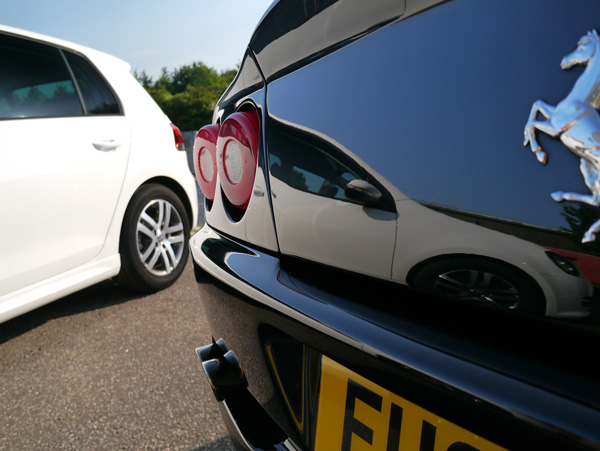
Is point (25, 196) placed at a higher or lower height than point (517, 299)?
lower

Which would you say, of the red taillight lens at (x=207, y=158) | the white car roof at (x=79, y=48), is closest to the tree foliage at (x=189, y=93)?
the white car roof at (x=79, y=48)

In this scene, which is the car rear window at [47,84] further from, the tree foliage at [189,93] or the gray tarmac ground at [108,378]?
the tree foliage at [189,93]

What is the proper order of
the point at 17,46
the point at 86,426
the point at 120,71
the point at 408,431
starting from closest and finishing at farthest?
the point at 408,431 → the point at 86,426 → the point at 17,46 → the point at 120,71

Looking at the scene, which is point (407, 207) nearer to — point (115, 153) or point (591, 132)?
point (591, 132)

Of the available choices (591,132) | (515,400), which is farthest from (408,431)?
(591,132)

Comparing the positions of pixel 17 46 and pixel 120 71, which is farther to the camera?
pixel 120 71

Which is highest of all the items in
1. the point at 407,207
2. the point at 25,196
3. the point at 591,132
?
the point at 591,132

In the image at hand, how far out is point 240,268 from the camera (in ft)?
3.18

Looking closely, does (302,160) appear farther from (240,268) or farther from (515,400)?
(515,400)

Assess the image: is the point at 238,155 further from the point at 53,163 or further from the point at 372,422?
the point at 53,163

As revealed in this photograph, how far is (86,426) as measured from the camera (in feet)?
5.57

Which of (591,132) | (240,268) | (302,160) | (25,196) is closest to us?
(591,132)

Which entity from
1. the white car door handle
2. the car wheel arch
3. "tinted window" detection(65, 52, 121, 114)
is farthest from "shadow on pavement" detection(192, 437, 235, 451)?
"tinted window" detection(65, 52, 121, 114)

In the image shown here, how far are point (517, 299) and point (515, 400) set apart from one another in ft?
0.40
